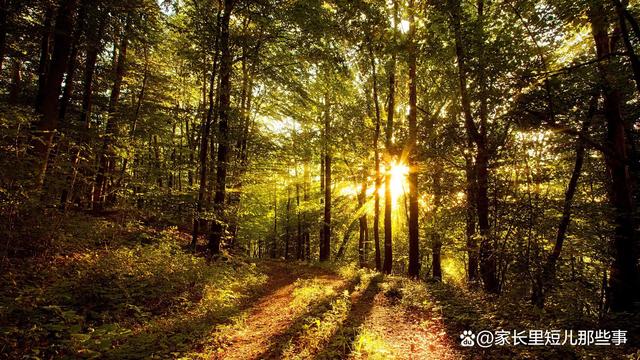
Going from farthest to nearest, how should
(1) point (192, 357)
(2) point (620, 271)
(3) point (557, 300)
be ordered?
(3) point (557, 300) < (2) point (620, 271) < (1) point (192, 357)

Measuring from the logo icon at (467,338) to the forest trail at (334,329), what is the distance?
263mm

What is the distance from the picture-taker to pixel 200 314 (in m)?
7.98

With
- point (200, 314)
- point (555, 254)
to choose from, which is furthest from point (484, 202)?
point (200, 314)

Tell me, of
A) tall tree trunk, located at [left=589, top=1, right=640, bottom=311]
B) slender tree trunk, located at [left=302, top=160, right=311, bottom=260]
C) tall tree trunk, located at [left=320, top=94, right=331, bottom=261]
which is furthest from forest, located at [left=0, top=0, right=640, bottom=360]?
slender tree trunk, located at [left=302, top=160, right=311, bottom=260]

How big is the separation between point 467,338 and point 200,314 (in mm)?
6049

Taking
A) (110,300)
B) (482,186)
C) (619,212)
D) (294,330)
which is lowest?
(294,330)

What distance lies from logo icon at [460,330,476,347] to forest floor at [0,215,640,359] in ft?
0.54

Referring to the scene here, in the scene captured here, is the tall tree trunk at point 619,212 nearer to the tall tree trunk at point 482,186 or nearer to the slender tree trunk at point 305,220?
the tall tree trunk at point 482,186

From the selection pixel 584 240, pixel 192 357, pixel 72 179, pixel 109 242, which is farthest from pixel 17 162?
pixel 584 240

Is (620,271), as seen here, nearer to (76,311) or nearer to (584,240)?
(584,240)

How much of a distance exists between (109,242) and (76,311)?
464 cm

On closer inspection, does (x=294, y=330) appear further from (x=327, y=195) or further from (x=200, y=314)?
(x=327, y=195)

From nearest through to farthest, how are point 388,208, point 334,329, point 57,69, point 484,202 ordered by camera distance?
point 334,329, point 57,69, point 484,202, point 388,208

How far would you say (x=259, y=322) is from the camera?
324 inches
